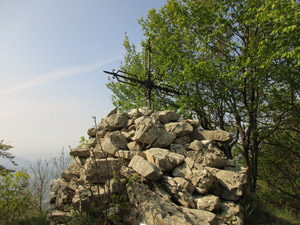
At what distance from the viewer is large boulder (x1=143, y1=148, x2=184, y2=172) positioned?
5621 millimetres

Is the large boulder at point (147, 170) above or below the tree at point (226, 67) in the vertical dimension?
below

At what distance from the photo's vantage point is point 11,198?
5812mm

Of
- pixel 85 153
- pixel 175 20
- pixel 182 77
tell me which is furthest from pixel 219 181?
pixel 175 20

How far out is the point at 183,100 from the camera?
36.9 feet

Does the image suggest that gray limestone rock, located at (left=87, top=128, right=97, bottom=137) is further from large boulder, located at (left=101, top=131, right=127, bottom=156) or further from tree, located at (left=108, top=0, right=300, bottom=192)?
tree, located at (left=108, top=0, right=300, bottom=192)

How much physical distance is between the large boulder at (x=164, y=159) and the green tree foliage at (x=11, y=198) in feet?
13.2

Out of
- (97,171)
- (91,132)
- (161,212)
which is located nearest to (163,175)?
(161,212)

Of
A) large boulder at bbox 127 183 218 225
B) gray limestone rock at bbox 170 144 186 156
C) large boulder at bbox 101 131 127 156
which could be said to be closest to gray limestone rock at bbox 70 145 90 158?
large boulder at bbox 101 131 127 156

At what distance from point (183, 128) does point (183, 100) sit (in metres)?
4.56

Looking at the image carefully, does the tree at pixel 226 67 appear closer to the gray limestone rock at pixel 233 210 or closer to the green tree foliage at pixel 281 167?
the green tree foliage at pixel 281 167

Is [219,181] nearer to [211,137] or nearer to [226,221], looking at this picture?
[226,221]

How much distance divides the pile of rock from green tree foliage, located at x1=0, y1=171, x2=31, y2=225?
92cm

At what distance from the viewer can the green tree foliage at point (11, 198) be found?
18.1 ft

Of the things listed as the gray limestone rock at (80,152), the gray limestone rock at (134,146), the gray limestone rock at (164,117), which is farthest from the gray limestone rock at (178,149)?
the gray limestone rock at (80,152)
